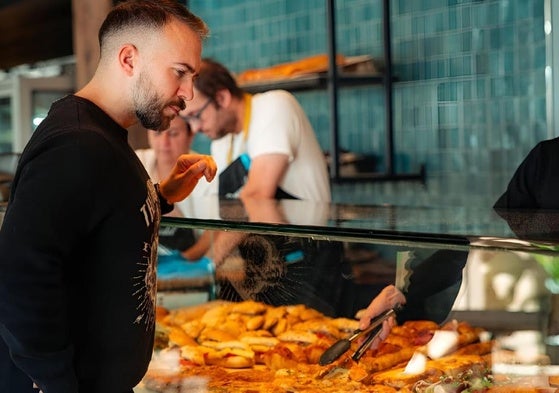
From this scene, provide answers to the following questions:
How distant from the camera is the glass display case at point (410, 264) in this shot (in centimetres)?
157

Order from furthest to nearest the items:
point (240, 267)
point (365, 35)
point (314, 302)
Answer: point (365, 35)
point (240, 267)
point (314, 302)

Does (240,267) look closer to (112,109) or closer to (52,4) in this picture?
(112,109)

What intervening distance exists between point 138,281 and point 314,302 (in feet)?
2.14

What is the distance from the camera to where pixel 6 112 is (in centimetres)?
629

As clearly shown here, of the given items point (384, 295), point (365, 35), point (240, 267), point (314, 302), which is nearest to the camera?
point (384, 295)

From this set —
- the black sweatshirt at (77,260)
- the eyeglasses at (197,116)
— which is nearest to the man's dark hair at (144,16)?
the black sweatshirt at (77,260)

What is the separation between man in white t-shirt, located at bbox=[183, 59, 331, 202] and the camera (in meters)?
2.93

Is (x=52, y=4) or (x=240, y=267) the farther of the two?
(x=52, y=4)

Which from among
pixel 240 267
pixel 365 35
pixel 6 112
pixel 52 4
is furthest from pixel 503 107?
pixel 52 4

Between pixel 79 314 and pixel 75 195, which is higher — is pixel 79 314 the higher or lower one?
the lower one

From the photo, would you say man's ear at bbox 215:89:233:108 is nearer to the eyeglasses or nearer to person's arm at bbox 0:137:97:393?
the eyeglasses

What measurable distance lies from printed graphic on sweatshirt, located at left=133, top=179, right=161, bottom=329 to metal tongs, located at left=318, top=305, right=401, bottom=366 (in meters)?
0.50

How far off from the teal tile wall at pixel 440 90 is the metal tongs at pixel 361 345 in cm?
194

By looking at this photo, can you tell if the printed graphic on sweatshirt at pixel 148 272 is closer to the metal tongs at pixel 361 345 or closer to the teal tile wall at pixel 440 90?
the metal tongs at pixel 361 345
